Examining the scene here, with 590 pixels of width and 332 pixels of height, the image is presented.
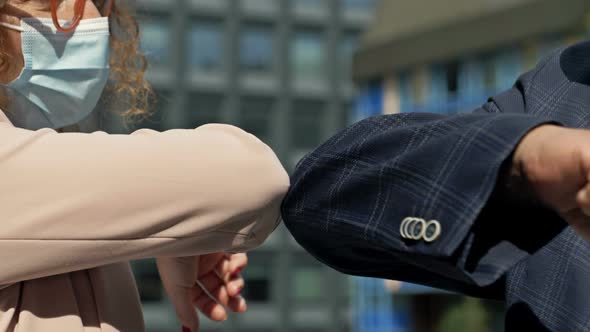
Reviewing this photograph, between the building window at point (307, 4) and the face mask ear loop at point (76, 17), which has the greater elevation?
the face mask ear loop at point (76, 17)

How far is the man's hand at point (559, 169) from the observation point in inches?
36.5

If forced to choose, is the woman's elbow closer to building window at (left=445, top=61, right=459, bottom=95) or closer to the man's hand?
the man's hand

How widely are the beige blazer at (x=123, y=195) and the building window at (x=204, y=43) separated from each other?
26.8 m

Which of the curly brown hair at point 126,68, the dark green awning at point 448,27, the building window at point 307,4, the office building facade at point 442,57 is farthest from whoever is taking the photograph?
the building window at point 307,4

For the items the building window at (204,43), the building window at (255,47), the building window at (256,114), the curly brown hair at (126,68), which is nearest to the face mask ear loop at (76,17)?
the curly brown hair at (126,68)

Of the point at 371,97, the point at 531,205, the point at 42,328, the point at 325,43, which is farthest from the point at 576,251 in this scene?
the point at 325,43

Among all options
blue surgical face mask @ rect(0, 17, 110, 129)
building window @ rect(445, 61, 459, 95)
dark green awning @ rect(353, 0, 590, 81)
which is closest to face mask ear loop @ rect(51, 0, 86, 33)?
blue surgical face mask @ rect(0, 17, 110, 129)

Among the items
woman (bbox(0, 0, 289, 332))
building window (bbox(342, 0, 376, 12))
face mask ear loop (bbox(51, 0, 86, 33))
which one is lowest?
building window (bbox(342, 0, 376, 12))

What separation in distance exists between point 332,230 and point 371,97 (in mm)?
24128

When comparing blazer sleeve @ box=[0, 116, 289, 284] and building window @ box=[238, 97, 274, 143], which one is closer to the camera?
blazer sleeve @ box=[0, 116, 289, 284]

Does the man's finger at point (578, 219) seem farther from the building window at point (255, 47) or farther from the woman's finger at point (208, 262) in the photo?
the building window at point (255, 47)

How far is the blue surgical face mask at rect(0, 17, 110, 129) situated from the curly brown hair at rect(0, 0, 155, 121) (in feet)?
0.54

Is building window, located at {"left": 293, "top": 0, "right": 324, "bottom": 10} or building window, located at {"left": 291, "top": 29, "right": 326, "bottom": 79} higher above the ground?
building window, located at {"left": 293, "top": 0, "right": 324, "bottom": 10}

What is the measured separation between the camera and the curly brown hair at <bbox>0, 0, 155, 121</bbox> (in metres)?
1.68
